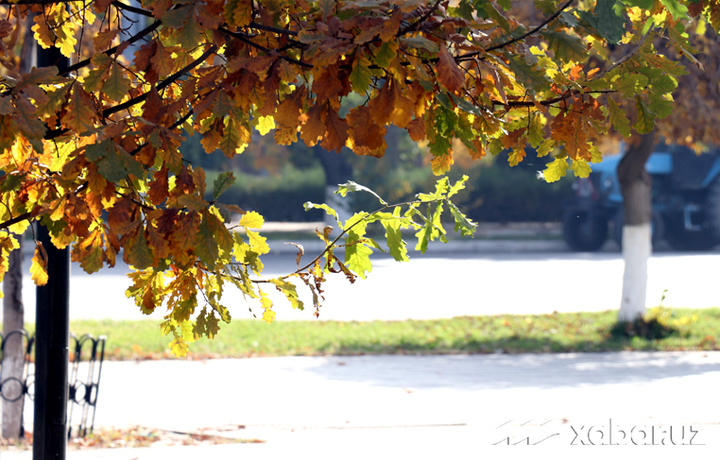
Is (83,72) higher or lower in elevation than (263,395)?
higher

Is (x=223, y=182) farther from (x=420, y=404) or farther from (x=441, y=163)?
(x=420, y=404)

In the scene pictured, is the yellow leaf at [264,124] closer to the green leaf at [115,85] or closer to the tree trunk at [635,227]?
the green leaf at [115,85]

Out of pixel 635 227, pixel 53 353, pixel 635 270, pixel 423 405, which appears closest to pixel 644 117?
pixel 53 353

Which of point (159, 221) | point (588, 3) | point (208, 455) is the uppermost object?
point (588, 3)

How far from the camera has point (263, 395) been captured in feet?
24.3

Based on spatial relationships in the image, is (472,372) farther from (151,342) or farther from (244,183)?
(244,183)

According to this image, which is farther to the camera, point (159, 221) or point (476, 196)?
point (476, 196)

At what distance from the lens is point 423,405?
7008 millimetres

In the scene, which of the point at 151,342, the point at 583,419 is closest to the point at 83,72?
the point at 151,342

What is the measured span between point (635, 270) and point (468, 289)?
474 cm

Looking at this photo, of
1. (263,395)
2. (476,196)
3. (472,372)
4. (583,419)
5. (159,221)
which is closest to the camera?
(159,221)

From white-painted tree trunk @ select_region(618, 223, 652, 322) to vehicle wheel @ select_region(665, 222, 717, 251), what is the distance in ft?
43.8

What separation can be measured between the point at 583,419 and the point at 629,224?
4836mm

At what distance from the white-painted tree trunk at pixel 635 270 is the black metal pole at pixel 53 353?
773cm
